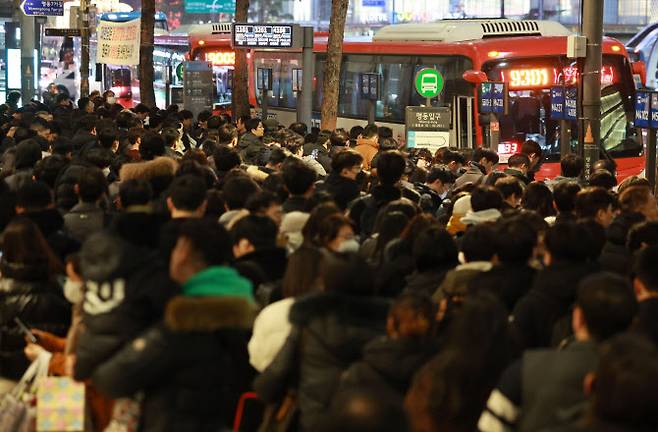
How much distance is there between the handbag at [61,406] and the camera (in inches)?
275

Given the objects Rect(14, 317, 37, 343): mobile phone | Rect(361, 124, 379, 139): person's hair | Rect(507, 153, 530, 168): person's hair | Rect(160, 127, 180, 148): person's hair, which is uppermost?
Rect(160, 127, 180, 148): person's hair

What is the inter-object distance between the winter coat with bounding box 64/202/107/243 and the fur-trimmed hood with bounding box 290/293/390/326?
12.6 feet

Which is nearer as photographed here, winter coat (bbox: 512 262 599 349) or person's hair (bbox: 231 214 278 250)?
winter coat (bbox: 512 262 599 349)

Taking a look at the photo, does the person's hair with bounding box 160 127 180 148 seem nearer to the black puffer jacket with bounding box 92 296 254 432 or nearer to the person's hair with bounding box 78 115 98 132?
the person's hair with bounding box 78 115 98 132

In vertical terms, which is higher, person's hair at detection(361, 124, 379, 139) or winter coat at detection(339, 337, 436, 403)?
person's hair at detection(361, 124, 379, 139)

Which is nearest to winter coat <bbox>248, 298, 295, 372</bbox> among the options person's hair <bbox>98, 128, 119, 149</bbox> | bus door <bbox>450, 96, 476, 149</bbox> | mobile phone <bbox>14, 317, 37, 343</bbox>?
mobile phone <bbox>14, 317, 37, 343</bbox>

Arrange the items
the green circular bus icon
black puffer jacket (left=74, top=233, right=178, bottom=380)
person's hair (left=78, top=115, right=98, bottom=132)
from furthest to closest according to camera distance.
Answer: the green circular bus icon → person's hair (left=78, top=115, right=98, bottom=132) → black puffer jacket (left=74, top=233, right=178, bottom=380)

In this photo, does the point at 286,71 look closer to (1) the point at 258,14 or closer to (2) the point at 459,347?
(2) the point at 459,347

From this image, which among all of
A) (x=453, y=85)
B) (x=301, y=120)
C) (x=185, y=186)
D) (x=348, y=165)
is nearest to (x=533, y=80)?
(x=453, y=85)

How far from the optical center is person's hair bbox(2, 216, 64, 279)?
26.8ft

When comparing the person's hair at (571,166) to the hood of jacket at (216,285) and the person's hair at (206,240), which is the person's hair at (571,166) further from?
the hood of jacket at (216,285)

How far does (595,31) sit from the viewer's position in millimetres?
17188

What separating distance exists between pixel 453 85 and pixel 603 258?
17.3m

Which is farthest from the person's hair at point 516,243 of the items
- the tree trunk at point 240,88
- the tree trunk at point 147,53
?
the tree trunk at point 147,53
